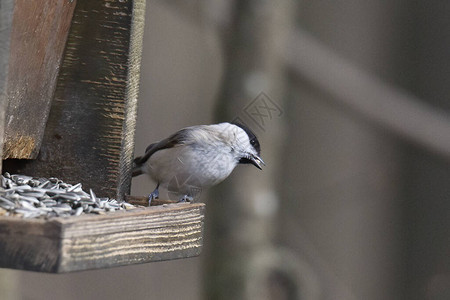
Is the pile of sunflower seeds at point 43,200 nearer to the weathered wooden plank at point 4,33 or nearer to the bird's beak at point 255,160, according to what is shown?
the weathered wooden plank at point 4,33

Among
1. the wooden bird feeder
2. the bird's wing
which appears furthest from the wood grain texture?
the bird's wing

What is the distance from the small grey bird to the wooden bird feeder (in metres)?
0.30

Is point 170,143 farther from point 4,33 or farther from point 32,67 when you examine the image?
point 4,33

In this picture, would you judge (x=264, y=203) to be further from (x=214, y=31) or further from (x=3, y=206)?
(x=3, y=206)

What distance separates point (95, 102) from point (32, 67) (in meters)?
0.28

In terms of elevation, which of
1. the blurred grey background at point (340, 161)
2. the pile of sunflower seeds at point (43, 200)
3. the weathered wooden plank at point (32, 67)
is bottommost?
the blurred grey background at point (340, 161)

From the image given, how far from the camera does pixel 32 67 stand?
2.13 metres

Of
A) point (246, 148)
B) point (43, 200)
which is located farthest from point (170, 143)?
point (43, 200)

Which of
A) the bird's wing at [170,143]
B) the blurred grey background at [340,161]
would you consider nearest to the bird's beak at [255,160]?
the bird's wing at [170,143]

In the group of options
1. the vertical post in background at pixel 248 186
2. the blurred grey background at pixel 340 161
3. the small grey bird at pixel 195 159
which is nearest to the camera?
the small grey bird at pixel 195 159

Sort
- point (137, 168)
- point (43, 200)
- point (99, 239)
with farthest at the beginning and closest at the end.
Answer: point (137, 168)
point (43, 200)
point (99, 239)

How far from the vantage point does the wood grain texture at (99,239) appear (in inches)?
59.7

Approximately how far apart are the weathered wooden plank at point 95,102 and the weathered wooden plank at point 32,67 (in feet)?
0.13

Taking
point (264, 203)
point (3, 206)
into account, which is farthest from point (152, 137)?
point (3, 206)
